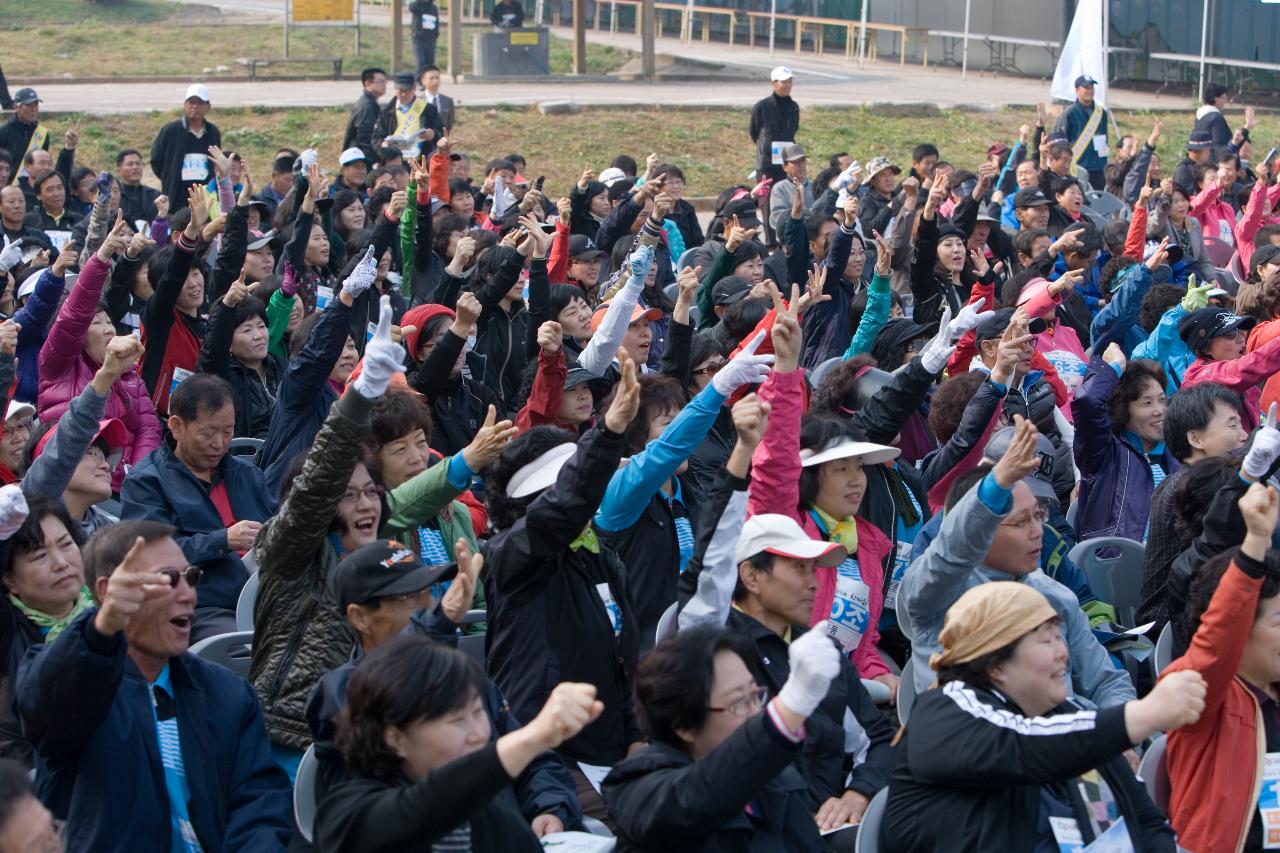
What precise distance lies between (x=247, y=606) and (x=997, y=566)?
2.47m

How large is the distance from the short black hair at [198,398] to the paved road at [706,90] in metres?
17.4

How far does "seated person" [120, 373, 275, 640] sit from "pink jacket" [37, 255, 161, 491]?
1267 millimetres

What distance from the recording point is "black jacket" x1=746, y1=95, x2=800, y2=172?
57.5ft

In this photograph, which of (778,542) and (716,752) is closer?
(716,752)

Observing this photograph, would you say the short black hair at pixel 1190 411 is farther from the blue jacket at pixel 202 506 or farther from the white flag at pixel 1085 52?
the white flag at pixel 1085 52

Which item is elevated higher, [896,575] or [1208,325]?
[1208,325]

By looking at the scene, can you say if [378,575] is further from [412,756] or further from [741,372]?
[741,372]

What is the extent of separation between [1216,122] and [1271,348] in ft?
42.0

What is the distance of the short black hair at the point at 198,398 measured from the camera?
6.05m

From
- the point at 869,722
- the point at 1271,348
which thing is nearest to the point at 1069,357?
the point at 1271,348

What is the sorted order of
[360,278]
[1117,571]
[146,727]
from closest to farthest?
[146,727], [1117,571], [360,278]

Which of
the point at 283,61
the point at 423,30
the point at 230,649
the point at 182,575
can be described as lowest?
the point at 230,649

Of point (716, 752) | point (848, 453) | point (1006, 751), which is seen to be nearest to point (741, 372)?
point (848, 453)

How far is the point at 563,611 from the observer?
4.82m
